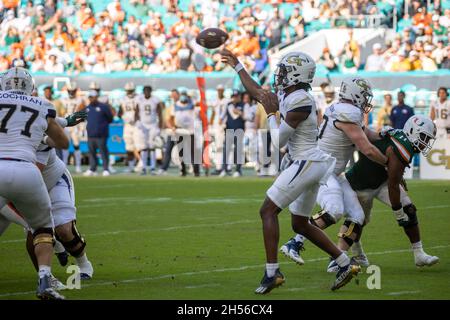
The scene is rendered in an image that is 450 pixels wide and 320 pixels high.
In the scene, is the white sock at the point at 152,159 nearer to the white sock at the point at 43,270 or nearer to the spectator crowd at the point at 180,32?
the spectator crowd at the point at 180,32

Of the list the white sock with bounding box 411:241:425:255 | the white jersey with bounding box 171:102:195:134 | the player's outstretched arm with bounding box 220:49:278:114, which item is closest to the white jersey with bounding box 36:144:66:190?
the player's outstretched arm with bounding box 220:49:278:114

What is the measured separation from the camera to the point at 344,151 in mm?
9125

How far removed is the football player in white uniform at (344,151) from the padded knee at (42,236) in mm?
2180

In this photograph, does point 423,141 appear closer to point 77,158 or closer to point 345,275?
point 345,275

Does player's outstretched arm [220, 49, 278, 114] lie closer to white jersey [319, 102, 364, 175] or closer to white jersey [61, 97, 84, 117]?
white jersey [319, 102, 364, 175]

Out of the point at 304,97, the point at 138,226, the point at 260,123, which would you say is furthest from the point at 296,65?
the point at 260,123

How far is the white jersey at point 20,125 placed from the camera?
722 centimetres

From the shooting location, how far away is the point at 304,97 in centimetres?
784

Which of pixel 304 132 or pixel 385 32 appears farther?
pixel 385 32

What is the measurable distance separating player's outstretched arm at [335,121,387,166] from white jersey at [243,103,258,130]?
42.2ft

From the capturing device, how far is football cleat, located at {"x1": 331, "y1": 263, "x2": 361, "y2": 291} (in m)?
7.80

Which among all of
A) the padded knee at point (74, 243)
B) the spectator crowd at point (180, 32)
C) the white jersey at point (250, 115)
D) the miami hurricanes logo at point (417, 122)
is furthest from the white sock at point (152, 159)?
the padded knee at point (74, 243)
